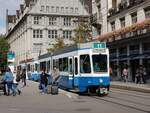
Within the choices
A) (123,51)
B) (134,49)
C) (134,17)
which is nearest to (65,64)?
(134,49)

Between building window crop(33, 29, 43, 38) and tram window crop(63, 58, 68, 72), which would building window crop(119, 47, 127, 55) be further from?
building window crop(33, 29, 43, 38)

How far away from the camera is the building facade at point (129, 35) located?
4441 centimetres

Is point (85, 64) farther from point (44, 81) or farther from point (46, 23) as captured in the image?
point (46, 23)

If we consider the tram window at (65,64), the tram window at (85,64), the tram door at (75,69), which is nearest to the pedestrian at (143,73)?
the tram window at (65,64)

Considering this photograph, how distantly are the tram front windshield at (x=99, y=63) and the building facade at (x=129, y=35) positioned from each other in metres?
14.4

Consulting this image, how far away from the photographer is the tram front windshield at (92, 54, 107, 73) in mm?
27906

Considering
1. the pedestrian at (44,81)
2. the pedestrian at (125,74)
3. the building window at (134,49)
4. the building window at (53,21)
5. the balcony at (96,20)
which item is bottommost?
the pedestrian at (44,81)

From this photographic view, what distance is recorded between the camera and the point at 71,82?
96.5 feet

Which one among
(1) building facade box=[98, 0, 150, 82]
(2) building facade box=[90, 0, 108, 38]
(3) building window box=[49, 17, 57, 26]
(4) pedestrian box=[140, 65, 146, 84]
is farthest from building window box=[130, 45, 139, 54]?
(3) building window box=[49, 17, 57, 26]

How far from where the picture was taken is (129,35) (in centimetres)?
4688

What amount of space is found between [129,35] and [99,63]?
763 inches

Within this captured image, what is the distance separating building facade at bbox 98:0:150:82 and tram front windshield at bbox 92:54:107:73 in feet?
47.2

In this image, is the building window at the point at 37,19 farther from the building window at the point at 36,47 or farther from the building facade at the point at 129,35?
the building facade at the point at 129,35

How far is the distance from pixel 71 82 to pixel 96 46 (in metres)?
2.96
